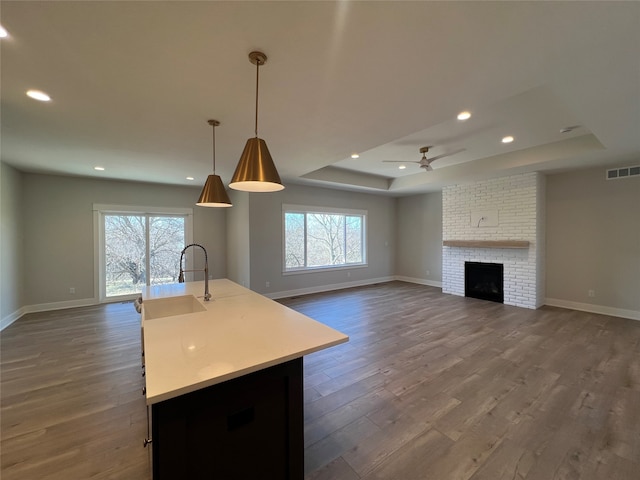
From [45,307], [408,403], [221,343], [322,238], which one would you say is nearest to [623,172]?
[408,403]

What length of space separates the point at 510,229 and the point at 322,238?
4056mm

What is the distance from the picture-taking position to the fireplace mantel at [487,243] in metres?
5.06

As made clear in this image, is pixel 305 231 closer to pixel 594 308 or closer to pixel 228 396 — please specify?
pixel 228 396

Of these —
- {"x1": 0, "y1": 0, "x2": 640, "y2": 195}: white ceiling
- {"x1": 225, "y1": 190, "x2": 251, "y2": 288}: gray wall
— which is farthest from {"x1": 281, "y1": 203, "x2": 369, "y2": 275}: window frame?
{"x1": 0, "y1": 0, "x2": 640, "y2": 195}: white ceiling

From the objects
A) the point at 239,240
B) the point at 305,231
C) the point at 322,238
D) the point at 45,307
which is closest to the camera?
the point at 45,307

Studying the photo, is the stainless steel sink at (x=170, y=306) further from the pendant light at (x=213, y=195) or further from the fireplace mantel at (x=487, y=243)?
the fireplace mantel at (x=487, y=243)

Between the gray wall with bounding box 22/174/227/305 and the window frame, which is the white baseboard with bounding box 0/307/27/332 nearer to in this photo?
the gray wall with bounding box 22/174/227/305

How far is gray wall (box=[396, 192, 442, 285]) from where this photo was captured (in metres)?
7.28

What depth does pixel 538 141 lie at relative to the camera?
4012 mm

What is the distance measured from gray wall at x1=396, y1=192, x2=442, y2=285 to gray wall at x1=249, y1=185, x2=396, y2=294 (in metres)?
0.28

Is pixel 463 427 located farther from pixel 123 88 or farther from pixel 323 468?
pixel 123 88

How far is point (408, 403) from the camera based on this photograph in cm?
228

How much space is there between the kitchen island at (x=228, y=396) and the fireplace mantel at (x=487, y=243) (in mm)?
5080

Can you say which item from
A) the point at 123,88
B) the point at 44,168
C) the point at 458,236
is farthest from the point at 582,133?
the point at 44,168
